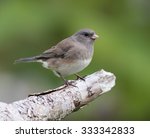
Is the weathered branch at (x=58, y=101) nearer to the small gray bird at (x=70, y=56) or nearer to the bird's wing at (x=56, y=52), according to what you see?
the small gray bird at (x=70, y=56)

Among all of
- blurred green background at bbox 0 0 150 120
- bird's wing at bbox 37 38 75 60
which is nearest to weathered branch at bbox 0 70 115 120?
bird's wing at bbox 37 38 75 60

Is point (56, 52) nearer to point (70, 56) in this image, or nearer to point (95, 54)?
point (70, 56)

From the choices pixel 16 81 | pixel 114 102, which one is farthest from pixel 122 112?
pixel 16 81

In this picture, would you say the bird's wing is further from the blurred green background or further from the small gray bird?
the blurred green background

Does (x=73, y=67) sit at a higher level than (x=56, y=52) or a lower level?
lower

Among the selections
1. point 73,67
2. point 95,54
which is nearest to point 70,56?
point 73,67

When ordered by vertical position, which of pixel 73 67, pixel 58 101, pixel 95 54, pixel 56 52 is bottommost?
pixel 58 101

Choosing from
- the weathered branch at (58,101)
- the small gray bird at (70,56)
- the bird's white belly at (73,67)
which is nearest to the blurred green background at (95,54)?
the small gray bird at (70,56)
